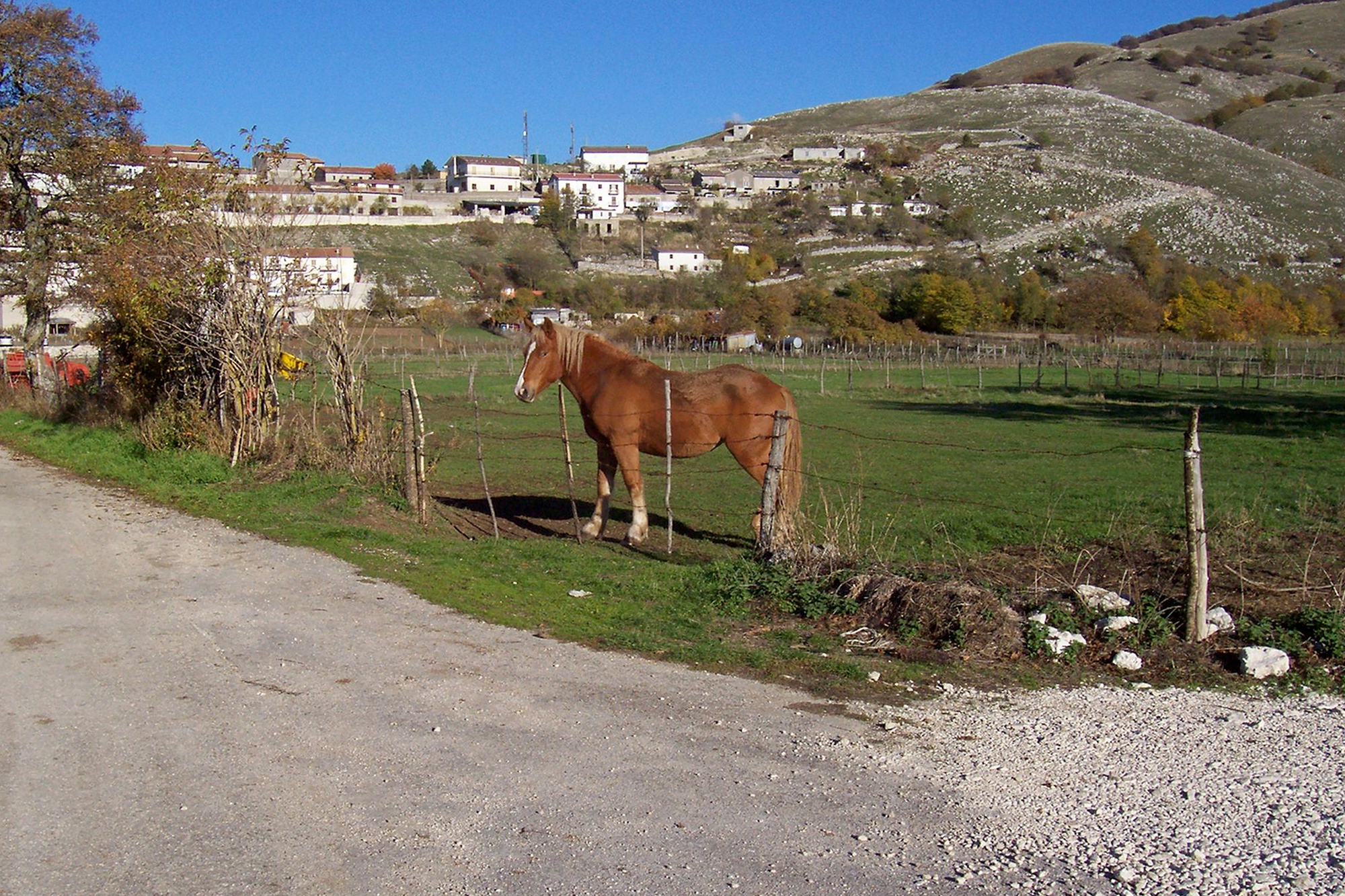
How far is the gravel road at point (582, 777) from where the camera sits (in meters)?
4.09

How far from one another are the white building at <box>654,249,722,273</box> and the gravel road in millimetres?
95561

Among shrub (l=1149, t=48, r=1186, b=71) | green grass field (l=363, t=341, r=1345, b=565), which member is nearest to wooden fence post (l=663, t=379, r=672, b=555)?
green grass field (l=363, t=341, r=1345, b=565)

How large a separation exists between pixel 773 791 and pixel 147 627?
5.03m

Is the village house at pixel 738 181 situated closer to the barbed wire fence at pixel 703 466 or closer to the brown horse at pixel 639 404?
the barbed wire fence at pixel 703 466

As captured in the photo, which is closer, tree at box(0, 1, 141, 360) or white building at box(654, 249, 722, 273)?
tree at box(0, 1, 141, 360)

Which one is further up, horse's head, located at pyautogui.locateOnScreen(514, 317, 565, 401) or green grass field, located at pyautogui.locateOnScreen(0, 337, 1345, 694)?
horse's head, located at pyautogui.locateOnScreen(514, 317, 565, 401)

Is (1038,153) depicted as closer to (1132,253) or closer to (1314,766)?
(1132,253)

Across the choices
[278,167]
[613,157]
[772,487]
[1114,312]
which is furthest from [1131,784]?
[613,157]

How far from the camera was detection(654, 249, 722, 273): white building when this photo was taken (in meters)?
101

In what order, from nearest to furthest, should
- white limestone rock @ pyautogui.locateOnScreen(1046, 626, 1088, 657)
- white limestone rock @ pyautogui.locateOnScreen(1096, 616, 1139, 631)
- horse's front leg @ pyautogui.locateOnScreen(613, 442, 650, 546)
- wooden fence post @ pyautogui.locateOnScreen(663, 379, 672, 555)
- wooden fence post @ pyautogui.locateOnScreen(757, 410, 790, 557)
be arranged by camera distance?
white limestone rock @ pyautogui.locateOnScreen(1046, 626, 1088, 657), white limestone rock @ pyautogui.locateOnScreen(1096, 616, 1139, 631), wooden fence post @ pyautogui.locateOnScreen(757, 410, 790, 557), wooden fence post @ pyautogui.locateOnScreen(663, 379, 672, 555), horse's front leg @ pyautogui.locateOnScreen(613, 442, 650, 546)

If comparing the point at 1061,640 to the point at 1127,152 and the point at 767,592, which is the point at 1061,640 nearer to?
the point at 767,592

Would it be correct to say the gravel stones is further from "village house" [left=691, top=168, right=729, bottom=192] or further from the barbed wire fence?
"village house" [left=691, top=168, right=729, bottom=192]

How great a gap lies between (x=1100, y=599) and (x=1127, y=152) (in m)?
129

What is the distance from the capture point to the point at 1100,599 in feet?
24.8
